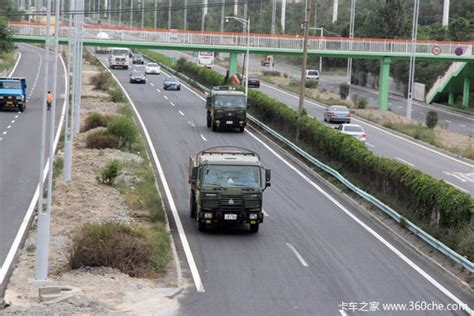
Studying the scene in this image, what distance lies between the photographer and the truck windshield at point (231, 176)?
2564 cm

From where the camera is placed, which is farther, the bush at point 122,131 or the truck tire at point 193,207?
the bush at point 122,131

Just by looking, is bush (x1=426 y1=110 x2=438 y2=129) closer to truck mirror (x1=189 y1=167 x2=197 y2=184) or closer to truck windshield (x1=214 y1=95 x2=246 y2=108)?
truck windshield (x1=214 y1=95 x2=246 y2=108)

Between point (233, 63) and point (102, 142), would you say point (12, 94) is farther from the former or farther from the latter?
point (233, 63)

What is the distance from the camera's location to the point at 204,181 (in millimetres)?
25672

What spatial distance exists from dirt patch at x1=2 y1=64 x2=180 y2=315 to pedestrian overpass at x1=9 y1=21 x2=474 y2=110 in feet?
139

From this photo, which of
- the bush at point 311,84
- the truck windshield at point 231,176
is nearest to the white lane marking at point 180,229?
the truck windshield at point 231,176

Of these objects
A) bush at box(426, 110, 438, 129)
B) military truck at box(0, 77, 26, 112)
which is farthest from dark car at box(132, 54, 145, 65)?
bush at box(426, 110, 438, 129)

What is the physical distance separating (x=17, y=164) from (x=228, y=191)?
15574 mm

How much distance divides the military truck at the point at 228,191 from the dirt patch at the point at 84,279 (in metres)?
2.10

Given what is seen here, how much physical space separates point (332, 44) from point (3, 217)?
54.6 meters

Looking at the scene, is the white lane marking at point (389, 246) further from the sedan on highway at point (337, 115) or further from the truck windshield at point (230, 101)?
the sedan on highway at point (337, 115)

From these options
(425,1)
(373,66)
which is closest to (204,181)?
(373,66)

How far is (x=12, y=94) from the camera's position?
61250mm

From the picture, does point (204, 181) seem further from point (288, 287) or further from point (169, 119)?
point (169, 119)
